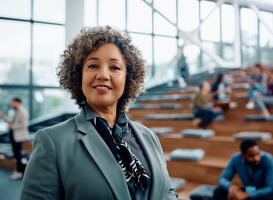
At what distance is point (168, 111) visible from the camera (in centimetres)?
515

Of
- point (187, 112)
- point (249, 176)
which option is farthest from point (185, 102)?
point (249, 176)

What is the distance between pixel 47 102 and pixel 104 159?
6.63m

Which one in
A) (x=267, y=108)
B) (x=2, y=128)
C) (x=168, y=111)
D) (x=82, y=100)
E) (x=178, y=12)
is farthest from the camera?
(x=178, y=12)

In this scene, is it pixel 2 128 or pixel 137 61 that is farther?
pixel 2 128

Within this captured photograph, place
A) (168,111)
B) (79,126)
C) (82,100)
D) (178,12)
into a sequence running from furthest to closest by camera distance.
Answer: (178,12), (168,111), (82,100), (79,126)

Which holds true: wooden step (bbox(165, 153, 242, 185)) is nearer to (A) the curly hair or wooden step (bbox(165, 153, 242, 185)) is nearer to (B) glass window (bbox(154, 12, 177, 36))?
(A) the curly hair

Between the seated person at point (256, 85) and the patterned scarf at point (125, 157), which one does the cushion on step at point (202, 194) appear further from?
the seated person at point (256, 85)

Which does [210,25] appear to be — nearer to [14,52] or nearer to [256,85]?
[256,85]

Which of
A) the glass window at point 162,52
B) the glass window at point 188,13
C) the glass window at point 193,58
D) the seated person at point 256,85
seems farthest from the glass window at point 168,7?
the seated person at point 256,85

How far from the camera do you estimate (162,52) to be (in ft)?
30.3

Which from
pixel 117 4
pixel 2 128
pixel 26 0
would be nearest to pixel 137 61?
pixel 2 128

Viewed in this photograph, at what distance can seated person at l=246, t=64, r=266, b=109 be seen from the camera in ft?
13.8

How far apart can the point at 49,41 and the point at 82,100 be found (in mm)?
6543

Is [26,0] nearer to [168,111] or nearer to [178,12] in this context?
[168,111]
